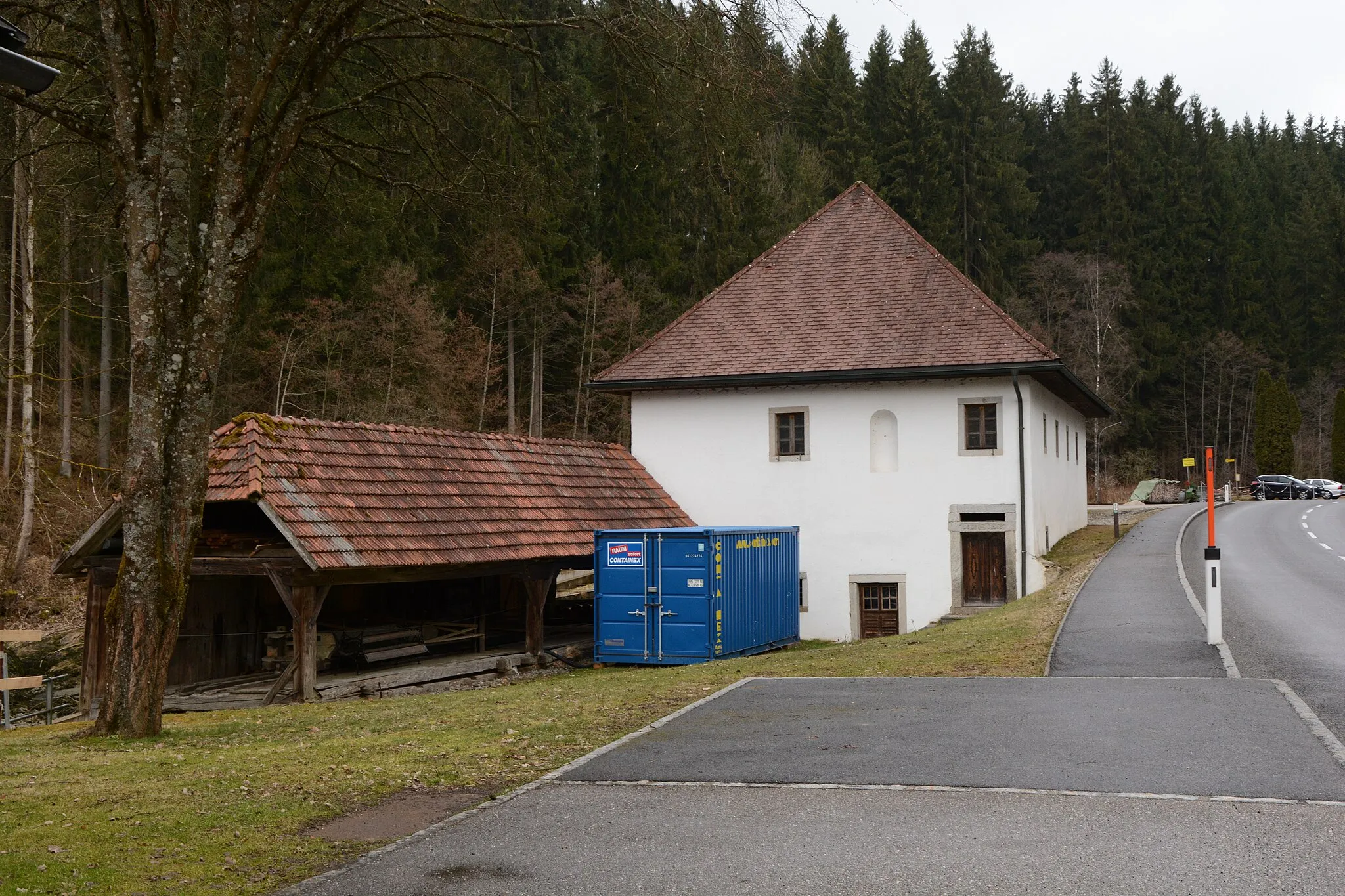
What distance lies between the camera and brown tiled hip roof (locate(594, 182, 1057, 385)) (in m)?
27.0

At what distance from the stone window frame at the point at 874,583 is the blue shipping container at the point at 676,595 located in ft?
16.5

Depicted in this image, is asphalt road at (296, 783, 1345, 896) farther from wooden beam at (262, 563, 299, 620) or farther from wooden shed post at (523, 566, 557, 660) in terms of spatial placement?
wooden shed post at (523, 566, 557, 660)

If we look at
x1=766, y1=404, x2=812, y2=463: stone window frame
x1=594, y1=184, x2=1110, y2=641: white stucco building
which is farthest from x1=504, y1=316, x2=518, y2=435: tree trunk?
x1=766, y1=404, x2=812, y2=463: stone window frame

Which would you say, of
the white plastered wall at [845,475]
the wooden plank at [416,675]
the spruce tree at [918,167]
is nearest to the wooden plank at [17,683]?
the wooden plank at [416,675]

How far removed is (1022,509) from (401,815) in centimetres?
2025

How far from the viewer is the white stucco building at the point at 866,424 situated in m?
26.5

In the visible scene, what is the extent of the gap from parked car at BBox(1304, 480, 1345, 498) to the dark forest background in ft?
29.8

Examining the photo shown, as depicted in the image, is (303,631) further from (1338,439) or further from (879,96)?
(1338,439)

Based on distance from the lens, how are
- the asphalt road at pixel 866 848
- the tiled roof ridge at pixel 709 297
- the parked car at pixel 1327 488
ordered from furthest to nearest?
the parked car at pixel 1327 488
the tiled roof ridge at pixel 709 297
the asphalt road at pixel 866 848

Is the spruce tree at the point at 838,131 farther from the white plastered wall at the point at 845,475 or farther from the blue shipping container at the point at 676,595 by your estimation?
the blue shipping container at the point at 676,595

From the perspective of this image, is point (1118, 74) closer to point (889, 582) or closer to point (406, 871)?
point (889, 582)

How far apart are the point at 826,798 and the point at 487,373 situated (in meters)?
34.5

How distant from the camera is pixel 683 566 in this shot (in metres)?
21.2

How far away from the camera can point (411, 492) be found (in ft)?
68.0
